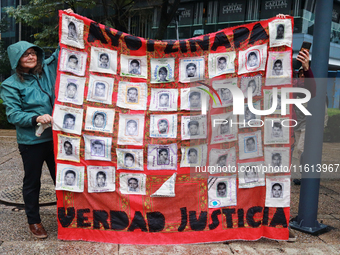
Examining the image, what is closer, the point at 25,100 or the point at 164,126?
the point at 25,100

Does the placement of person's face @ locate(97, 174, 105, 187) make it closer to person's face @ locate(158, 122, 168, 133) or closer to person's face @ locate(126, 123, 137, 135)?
person's face @ locate(126, 123, 137, 135)

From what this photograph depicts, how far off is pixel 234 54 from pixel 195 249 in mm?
2029

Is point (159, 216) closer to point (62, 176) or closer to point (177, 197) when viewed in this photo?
point (177, 197)

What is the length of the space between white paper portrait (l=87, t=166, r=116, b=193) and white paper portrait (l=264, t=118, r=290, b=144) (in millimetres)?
1651

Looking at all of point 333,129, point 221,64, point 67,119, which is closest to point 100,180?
point 67,119

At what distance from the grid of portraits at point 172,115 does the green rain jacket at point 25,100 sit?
8.9 inches

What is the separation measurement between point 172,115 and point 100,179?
3.26ft

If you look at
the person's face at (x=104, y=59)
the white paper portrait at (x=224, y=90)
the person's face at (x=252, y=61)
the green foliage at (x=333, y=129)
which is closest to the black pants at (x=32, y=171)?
the person's face at (x=104, y=59)

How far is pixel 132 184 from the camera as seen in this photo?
3.65 m

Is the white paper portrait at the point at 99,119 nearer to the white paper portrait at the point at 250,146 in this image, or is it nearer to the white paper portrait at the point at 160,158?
the white paper portrait at the point at 160,158

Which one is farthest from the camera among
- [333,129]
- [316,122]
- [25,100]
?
[333,129]

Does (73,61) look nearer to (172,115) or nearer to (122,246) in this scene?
(172,115)

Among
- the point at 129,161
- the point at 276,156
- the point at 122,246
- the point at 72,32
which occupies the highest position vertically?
the point at 72,32

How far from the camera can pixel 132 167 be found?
3.66m
